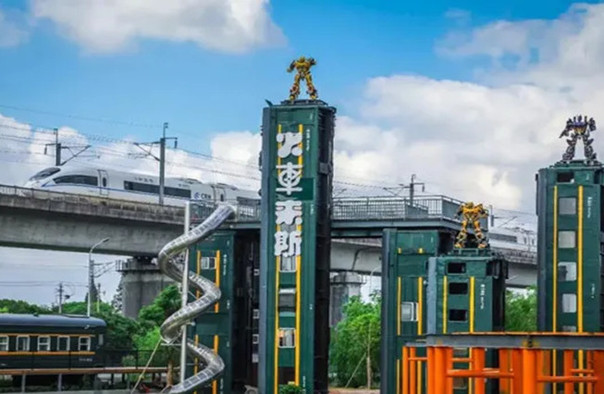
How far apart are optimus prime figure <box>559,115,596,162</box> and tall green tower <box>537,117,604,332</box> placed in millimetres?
383

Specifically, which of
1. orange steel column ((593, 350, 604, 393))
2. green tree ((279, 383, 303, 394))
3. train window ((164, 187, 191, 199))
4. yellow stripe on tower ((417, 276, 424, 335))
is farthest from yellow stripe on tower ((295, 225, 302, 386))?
train window ((164, 187, 191, 199))

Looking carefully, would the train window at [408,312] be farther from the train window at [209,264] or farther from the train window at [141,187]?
the train window at [141,187]

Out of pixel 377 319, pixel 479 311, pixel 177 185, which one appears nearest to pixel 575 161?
pixel 479 311

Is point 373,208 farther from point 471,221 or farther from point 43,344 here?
point 43,344

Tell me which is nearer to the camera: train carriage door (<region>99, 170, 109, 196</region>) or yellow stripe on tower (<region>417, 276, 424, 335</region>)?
yellow stripe on tower (<region>417, 276, 424, 335</region>)

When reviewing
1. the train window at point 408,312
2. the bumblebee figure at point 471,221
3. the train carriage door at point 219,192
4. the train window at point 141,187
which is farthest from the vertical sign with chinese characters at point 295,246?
the train carriage door at point 219,192

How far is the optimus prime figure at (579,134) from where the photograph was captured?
186 feet

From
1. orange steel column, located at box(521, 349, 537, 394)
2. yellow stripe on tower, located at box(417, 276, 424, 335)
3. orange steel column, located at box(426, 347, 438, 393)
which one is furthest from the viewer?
yellow stripe on tower, located at box(417, 276, 424, 335)

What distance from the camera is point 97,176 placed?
88.0 metres

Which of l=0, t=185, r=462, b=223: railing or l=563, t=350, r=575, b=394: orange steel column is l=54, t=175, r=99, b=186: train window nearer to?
l=0, t=185, r=462, b=223: railing

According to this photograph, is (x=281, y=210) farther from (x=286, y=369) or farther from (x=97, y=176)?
(x=97, y=176)

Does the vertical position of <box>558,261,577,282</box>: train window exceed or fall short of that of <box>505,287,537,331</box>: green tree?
it exceeds it

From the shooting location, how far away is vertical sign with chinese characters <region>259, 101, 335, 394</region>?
5622 cm

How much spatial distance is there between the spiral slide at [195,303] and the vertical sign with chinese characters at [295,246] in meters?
2.46
